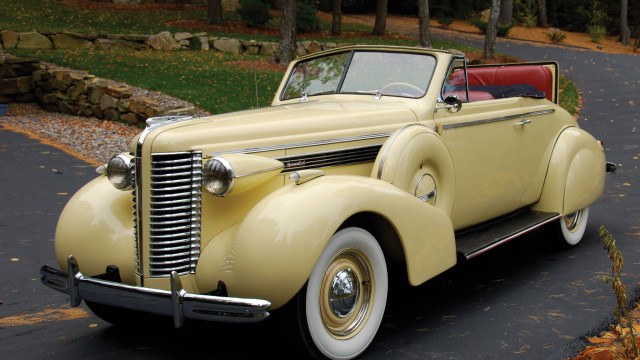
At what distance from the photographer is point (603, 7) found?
105 feet

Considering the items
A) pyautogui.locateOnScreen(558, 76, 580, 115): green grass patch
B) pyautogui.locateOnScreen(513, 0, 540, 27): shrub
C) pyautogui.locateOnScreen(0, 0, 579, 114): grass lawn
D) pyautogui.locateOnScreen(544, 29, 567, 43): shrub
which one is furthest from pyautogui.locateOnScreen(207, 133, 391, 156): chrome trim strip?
pyautogui.locateOnScreen(513, 0, 540, 27): shrub

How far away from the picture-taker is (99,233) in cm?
383

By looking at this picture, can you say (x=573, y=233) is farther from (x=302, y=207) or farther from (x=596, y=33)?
(x=596, y=33)

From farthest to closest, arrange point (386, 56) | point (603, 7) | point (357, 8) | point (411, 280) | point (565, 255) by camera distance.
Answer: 1. point (357, 8)
2. point (603, 7)
3. point (565, 255)
4. point (386, 56)
5. point (411, 280)

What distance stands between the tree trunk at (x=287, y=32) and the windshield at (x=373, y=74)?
1191cm

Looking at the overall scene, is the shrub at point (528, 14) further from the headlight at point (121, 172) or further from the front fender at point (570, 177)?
the headlight at point (121, 172)

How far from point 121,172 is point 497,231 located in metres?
2.98

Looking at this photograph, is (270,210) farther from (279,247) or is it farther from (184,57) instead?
(184,57)

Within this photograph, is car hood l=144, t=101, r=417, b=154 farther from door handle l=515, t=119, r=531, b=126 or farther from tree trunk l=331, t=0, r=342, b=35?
tree trunk l=331, t=0, r=342, b=35

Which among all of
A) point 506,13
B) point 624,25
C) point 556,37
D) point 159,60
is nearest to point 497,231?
point 159,60

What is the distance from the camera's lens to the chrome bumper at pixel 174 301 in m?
3.09

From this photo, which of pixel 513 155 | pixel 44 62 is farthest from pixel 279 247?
pixel 44 62

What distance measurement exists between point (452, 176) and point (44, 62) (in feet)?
43.1

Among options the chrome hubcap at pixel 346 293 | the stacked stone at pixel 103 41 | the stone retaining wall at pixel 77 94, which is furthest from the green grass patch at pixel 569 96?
the chrome hubcap at pixel 346 293
